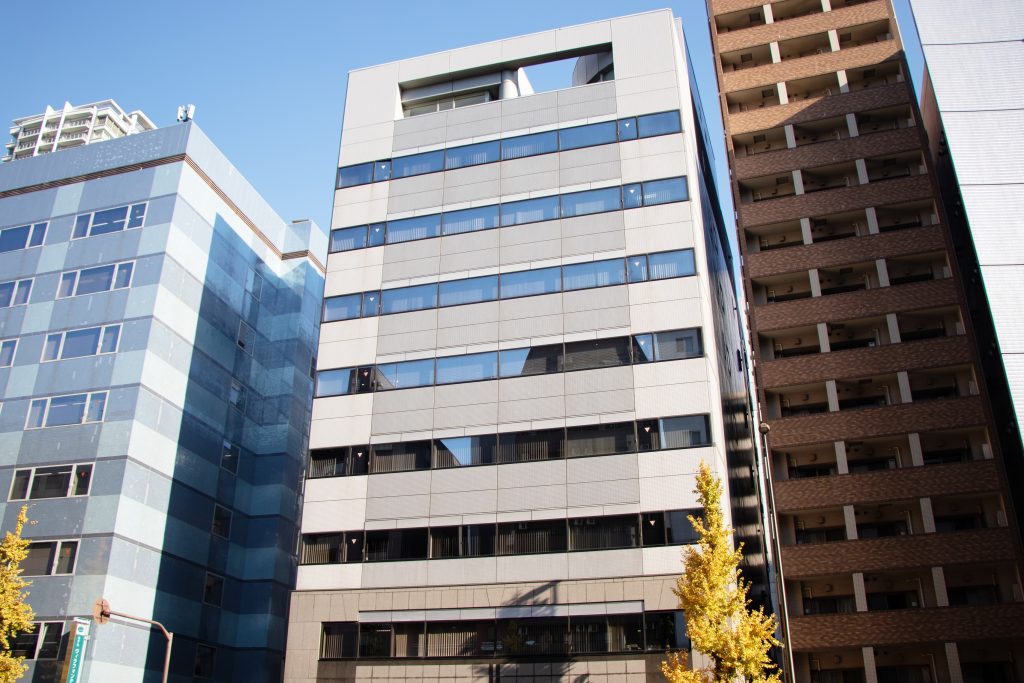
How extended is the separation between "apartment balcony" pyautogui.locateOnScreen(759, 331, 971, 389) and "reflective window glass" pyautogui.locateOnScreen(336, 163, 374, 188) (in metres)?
24.9

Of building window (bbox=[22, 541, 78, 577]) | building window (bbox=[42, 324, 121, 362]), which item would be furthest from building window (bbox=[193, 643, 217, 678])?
building window (bbox=[42, 324, 121, 362])

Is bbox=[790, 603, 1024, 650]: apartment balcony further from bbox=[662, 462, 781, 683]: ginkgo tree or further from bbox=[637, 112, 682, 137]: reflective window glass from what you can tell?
bbox=[637, 112, 682, 137]: reflective window glass

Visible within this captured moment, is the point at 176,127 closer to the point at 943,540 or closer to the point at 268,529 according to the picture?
the point at 268,529

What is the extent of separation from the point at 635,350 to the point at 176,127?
97.3 ft

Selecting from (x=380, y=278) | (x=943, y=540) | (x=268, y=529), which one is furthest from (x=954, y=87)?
(x=268, y=529)

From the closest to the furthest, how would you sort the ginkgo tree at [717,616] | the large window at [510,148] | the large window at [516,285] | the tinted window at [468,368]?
the ginkgo tree at [717,616], the large window at [516,285], the tinted window at [468,368], the large window at [510,148]

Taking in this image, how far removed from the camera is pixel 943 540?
4312cm

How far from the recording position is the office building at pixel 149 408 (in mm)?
40156

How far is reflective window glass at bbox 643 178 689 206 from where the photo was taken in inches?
1588

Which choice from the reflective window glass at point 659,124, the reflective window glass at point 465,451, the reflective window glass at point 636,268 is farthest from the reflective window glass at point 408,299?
the reflective window glass at point 659,124

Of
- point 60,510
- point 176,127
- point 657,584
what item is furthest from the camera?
point 176,127

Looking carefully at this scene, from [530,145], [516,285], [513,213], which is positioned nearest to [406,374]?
[516,285]

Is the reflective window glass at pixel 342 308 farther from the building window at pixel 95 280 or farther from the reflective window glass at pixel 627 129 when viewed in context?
the reflective window glass at pixel 627 129

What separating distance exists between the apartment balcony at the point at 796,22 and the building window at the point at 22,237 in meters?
45.8
